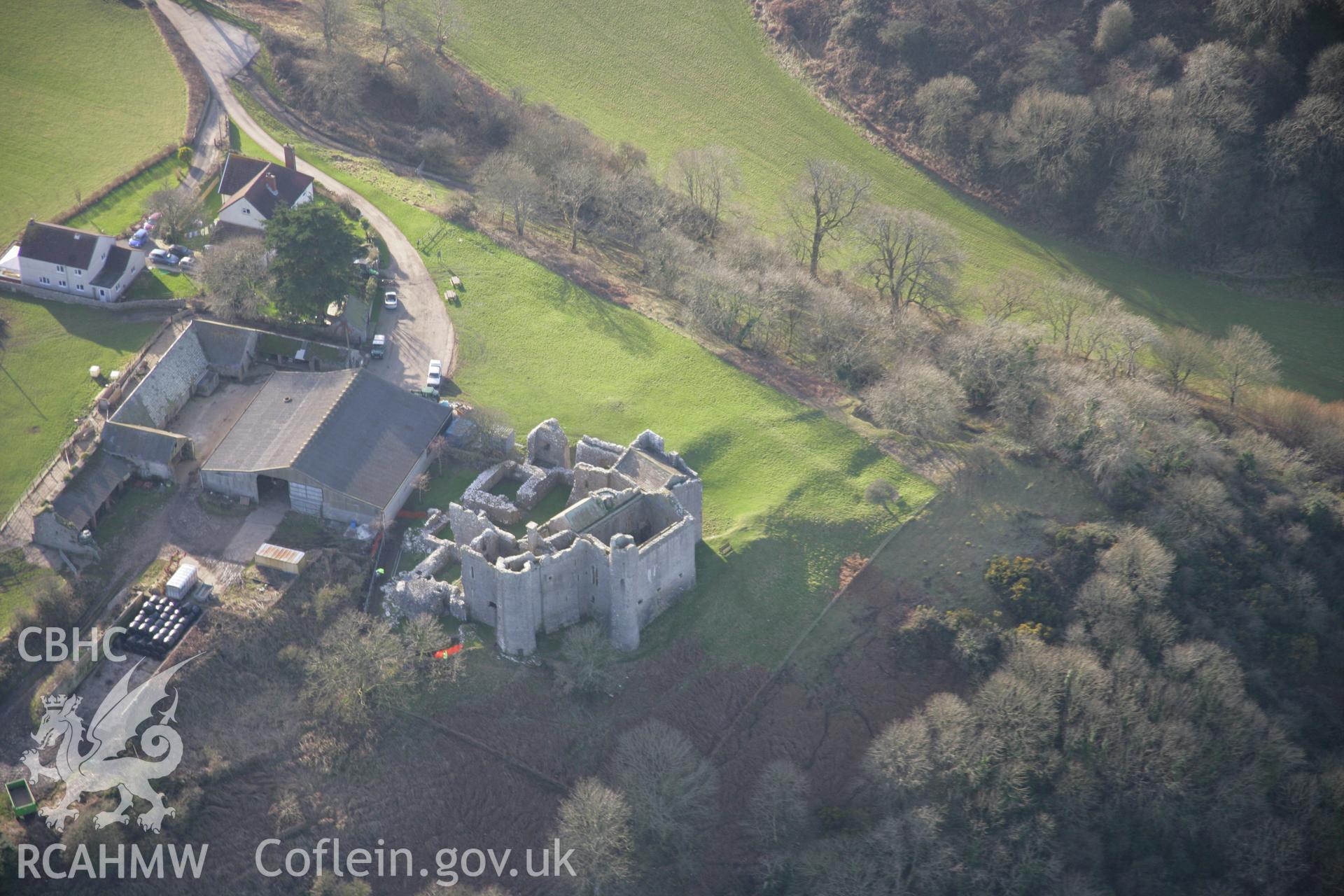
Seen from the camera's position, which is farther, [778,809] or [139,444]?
[139,444]

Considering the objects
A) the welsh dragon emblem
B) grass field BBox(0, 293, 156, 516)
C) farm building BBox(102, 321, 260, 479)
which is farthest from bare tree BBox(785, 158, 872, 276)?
the welsh dragon emblem

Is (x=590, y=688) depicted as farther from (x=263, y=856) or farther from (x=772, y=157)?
(x=772, y=157)

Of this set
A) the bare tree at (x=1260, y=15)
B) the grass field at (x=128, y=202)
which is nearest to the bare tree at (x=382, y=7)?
the grass field at (x=128, y=202)

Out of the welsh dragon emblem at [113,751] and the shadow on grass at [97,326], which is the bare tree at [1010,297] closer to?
the shadow on grass at [97,326]

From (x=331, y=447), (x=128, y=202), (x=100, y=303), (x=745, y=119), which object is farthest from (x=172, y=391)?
(x=745, y=119)

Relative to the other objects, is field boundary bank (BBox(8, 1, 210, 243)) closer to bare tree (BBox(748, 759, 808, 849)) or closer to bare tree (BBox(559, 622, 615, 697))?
bare tree (BBox(559, 622, 615, 697))

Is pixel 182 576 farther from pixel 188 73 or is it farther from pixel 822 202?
pixel 188 73
